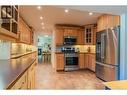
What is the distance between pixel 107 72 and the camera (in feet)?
19.0

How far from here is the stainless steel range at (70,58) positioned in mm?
9266

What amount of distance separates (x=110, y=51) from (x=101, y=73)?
1.17m

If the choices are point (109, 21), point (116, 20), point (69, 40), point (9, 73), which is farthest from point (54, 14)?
point (9, 73)

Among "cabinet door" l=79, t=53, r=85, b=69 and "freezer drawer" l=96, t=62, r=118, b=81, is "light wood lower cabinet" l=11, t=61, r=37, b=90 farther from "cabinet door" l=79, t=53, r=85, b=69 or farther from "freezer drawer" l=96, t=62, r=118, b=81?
"cabinet door" l=79, t=53, r=85, b=69

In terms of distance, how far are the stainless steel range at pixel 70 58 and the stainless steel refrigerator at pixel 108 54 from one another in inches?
103

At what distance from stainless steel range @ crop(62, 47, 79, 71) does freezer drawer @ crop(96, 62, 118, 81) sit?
2622mm

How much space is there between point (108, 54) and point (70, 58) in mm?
3854

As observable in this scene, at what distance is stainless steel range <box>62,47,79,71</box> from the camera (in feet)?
30.4

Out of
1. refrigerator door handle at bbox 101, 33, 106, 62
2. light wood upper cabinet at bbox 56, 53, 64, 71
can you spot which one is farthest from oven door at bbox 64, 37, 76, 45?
refrigerator door handle at bbox 101, 33, 106, 62

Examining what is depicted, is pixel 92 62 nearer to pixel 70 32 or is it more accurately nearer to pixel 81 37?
pixel 81 37
